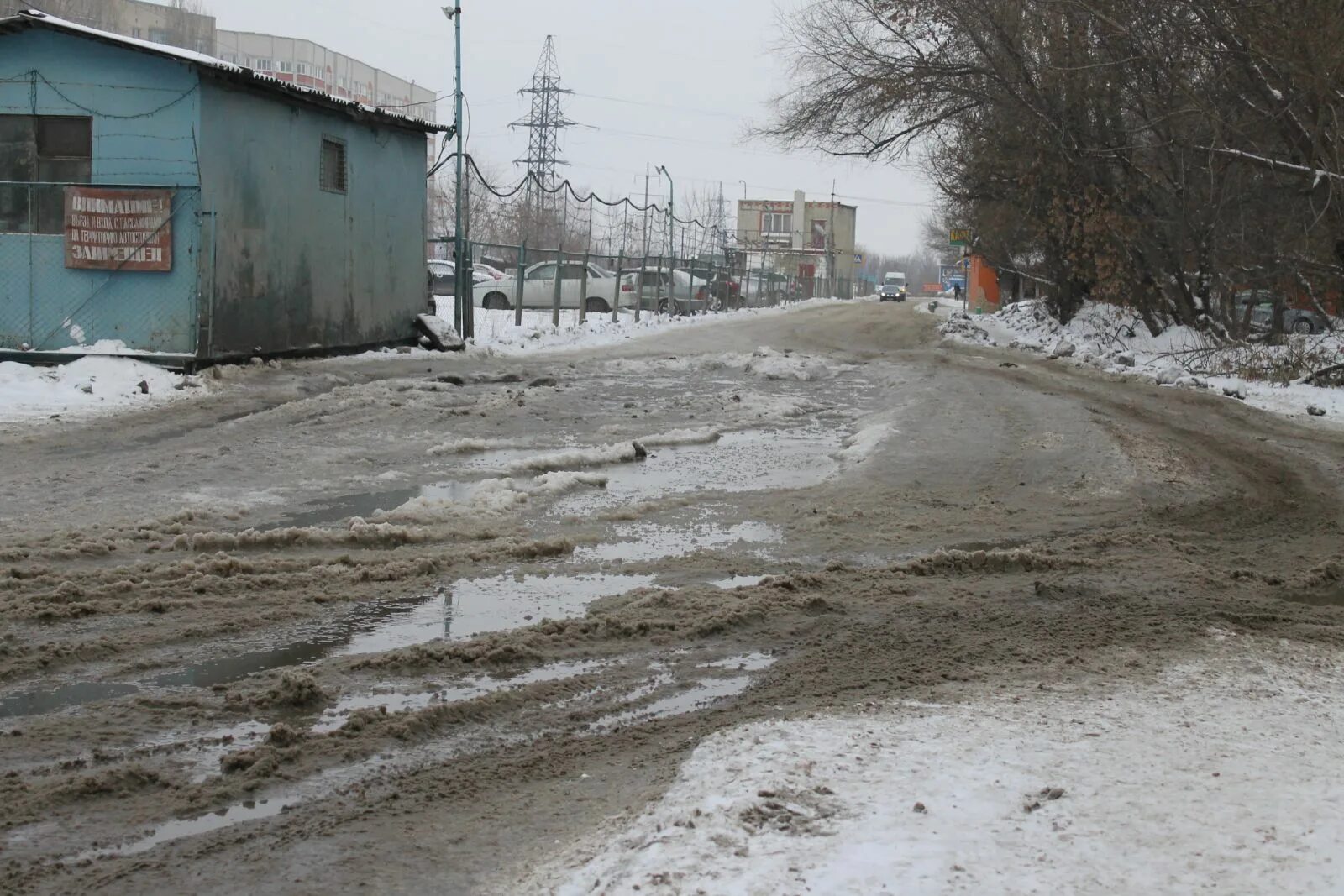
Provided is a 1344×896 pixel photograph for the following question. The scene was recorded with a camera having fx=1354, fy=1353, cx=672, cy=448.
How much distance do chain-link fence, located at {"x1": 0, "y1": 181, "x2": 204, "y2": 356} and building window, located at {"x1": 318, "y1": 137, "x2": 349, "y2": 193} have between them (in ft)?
12.0

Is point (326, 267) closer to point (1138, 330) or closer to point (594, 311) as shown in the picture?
point (1138, 330)

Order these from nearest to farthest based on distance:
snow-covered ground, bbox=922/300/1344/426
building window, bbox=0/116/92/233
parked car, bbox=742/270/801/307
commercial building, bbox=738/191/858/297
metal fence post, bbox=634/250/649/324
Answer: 1. snow-covered ground, bbox=922/300/1344/426
2. building window, bbox=0/116/92/233
3. metal fence post, bbox=634/250/649/324
4. parked car, bbox=742/270/801/307
5. commercial building, bbox=738/191/858/297

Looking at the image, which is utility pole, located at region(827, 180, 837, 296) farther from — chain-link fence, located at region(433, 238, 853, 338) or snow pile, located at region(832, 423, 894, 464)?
snow pile, located at region(832, 423, 894, 464)

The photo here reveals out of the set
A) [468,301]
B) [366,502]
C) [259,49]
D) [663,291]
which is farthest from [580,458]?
[259,49]

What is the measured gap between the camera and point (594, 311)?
39094 millimetres

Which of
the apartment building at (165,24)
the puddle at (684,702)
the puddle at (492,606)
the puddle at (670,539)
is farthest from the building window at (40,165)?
the apartment building at (165,24)

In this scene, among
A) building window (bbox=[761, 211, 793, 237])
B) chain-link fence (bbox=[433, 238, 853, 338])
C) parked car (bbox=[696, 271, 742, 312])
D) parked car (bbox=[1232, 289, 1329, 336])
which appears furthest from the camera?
building window (bbox=[761, 211, 793, 237])

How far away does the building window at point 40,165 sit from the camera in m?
16.6

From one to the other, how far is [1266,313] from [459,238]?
1436cm

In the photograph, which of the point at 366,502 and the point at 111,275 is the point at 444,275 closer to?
the point at 111,275

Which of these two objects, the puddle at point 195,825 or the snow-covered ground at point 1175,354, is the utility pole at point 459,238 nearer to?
the snow-covered ground at point 1175,354

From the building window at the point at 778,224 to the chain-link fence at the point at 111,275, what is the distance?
95810 mm

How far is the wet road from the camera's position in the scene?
144 inches

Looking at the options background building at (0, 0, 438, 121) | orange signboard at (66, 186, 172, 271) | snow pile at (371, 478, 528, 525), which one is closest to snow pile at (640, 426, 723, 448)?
snow pile at (371, 478, 528, 525)
